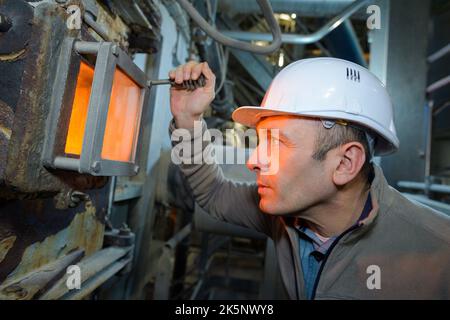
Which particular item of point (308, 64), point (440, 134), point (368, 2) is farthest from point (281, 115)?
point (440, 134)

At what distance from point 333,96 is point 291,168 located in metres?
0.26

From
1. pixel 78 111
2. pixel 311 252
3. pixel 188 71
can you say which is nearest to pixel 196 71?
pixel 188 71

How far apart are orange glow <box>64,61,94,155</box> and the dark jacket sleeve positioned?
0.51m

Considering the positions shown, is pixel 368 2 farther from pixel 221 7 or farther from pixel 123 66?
pixel 123 66

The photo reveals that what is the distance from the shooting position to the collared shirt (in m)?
1.03

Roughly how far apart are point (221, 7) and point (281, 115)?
4.66 feet

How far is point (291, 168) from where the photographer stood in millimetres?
924

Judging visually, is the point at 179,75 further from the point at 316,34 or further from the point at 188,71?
the point at 316,34

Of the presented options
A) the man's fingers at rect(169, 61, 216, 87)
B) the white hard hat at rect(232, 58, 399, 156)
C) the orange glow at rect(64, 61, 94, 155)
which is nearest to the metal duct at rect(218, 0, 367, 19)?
the white hard hat at rect(232, 58, 399, 156)

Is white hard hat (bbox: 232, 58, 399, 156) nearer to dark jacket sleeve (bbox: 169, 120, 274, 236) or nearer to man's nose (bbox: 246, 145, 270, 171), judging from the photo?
man's nose (bbox: 246, 145, 270, 171)

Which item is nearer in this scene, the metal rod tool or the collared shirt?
the metal rod tool

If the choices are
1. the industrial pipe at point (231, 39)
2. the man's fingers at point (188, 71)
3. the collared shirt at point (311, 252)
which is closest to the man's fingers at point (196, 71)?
the man's fingers at point (188, 71)
